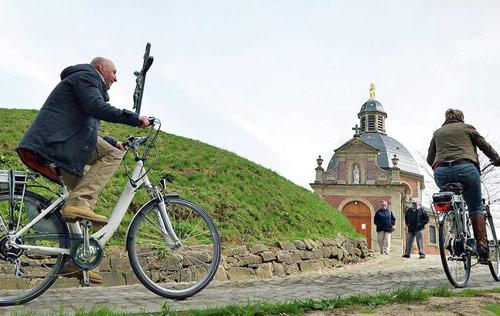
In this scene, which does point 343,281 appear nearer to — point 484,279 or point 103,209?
point 484,279

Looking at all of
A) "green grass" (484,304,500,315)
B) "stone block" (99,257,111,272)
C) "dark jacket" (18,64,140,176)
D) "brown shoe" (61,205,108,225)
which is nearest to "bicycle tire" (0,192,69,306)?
"brown shoe" (61,205,108,225)

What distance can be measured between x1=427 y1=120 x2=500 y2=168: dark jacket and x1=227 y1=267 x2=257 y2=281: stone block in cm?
461

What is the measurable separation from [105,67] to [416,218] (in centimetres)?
1449

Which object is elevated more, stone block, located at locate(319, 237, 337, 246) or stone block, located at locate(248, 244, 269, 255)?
stone block, located at locate(319, 237, 337, 246)

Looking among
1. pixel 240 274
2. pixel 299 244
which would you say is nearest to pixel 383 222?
pixel 299 244

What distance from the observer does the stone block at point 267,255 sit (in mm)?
10992

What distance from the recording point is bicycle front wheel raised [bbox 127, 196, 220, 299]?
483 cm

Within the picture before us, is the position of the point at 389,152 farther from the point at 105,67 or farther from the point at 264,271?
the point at 105,67

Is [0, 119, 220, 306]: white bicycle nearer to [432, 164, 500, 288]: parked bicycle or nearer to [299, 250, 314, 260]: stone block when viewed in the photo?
[432, 164, 500, 288]: parked bicycle

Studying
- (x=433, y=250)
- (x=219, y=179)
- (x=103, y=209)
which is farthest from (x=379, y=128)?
(x=103, y=209)

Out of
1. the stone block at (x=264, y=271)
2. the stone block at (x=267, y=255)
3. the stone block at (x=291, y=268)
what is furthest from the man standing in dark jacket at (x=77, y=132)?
the stone block at (x=291, y=268)

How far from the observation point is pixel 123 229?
29.7ft

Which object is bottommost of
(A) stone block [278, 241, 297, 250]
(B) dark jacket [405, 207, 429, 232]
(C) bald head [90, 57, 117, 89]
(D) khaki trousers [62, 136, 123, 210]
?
(A) stone block [278, 241, 297, 250]

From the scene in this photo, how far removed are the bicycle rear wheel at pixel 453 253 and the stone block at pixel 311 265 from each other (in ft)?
19.6
